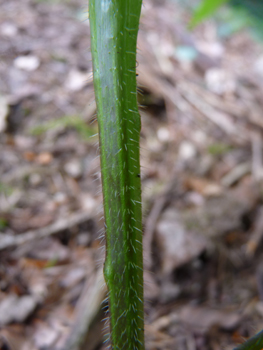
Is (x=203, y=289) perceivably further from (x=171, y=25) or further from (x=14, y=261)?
(x=171, y=25)

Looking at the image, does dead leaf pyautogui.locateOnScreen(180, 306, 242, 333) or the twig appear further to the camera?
the twig

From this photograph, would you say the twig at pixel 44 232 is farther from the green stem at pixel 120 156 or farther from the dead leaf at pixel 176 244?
the green stem at pixel 120 156

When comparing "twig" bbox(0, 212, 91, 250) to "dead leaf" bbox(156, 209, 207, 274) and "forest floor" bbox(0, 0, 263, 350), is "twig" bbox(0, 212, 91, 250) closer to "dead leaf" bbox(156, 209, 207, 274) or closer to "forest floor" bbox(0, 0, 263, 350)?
"forest floor" bbox(0, 0, 263, 350)

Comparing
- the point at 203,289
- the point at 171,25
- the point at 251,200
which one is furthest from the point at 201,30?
the point at 203,289

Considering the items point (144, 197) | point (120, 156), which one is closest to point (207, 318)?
point (144, 197)

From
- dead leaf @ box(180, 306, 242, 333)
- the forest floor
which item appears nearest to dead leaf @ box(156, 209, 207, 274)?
the forest floor

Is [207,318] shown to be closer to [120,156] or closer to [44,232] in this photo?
[44,232]
